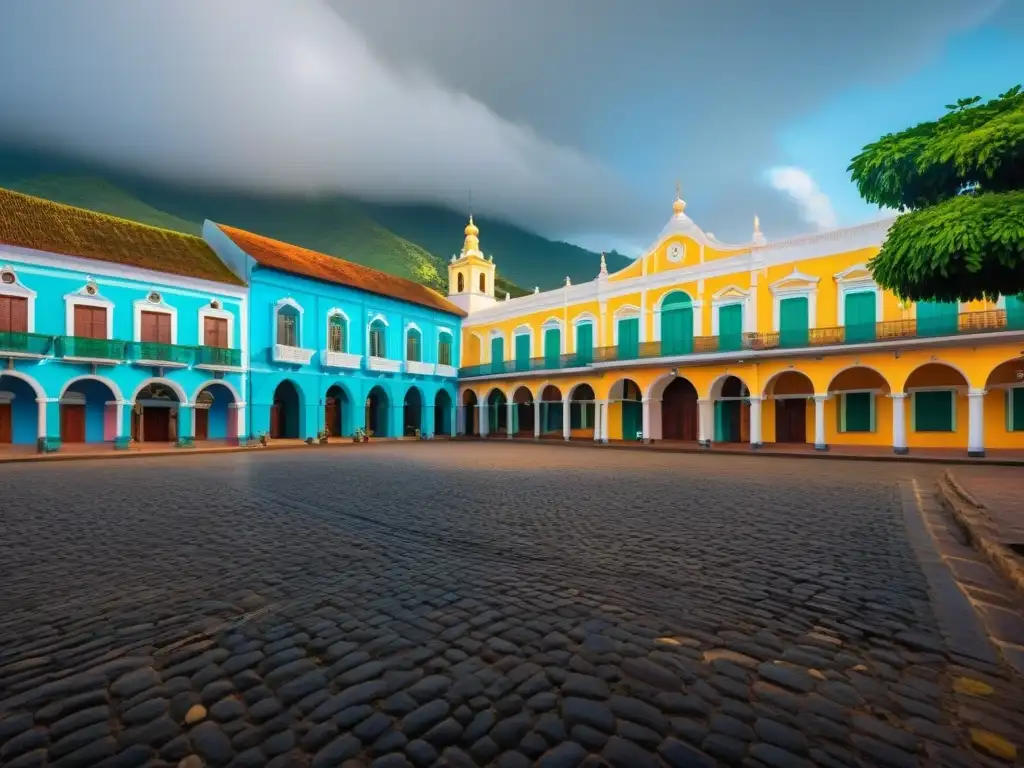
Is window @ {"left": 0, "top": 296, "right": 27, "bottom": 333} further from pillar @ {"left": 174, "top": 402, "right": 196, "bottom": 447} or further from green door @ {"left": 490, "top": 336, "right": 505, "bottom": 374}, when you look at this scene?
green door @ {"left": 490, "top": 336, "right": 505, "bottom": 374}

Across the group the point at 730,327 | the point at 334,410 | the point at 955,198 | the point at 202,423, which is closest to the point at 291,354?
the point at 202,423

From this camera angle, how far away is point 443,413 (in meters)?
32.0

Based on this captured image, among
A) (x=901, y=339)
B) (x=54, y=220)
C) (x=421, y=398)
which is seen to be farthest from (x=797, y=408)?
(x=54, y=220)

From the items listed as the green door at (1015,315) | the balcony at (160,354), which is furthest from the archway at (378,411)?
the green door at (1015,315)

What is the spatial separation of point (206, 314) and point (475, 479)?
52.8 ft

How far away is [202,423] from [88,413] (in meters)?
3.86

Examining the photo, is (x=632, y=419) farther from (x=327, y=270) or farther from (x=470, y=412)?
(x=327, y=270)

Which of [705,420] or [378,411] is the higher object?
[378,411]

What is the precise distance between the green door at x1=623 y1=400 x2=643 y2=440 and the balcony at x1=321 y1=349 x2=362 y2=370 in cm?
1243

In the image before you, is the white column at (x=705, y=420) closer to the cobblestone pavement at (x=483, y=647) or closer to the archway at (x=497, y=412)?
the archway at (x=497, y=412)

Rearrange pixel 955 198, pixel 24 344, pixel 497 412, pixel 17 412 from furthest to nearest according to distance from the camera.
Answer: pixel 497 412 < pixel 17 412 < pixel 24 344 < pixel 955 198

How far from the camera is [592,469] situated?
488 inches

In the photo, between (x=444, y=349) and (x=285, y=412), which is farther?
(x=444, y=349)

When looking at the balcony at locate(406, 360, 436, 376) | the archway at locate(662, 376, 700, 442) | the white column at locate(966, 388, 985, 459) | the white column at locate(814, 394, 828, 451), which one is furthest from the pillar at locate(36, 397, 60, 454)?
the white column at locate(966, 388, 985, 459)
